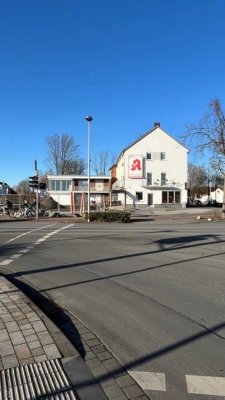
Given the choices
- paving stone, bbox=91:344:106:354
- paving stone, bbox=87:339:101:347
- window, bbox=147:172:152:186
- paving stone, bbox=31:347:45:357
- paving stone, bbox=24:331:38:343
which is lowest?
paving stone, bbox=91:344:106:354

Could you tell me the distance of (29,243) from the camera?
17375mm

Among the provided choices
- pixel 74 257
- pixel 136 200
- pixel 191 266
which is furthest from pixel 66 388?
pixel 136 200

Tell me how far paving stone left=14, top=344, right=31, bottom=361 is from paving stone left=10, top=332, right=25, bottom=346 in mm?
114

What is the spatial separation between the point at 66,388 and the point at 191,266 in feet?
24.9

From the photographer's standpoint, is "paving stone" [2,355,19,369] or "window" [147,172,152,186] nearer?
"paving stone" [2,355,19,369]

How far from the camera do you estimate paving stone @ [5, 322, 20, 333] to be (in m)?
5.63

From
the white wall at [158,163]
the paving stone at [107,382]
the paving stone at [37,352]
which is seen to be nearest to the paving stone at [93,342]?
the paving stone at [37,352]

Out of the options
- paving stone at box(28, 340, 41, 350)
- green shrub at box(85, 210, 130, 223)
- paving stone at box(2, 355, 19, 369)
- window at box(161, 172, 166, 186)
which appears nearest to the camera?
paving stone at box(2, 355, 19, 369)

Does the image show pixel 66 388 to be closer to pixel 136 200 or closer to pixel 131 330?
pixel 131 330

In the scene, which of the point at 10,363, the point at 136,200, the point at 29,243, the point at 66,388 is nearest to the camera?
the point at 66,388

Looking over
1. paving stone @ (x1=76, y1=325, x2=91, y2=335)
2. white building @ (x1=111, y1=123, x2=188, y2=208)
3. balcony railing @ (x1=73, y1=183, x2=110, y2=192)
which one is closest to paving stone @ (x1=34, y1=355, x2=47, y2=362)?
paving stone @ (x1=76, y1=325, x2=91, y2=335)

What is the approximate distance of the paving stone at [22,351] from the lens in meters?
4.80

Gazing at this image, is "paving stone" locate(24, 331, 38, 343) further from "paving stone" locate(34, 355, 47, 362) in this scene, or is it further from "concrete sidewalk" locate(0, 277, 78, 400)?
"paving stone" locate(34, 355, 47, 362)

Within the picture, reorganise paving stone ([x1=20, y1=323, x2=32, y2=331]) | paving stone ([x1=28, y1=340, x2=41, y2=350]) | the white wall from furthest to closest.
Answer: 1. the white wall
2. paving stone ([x1=20, y1=323, x2=32, y2=331])
3. paving stone ([x1=28, y1=340, x2=41, y2=350])
